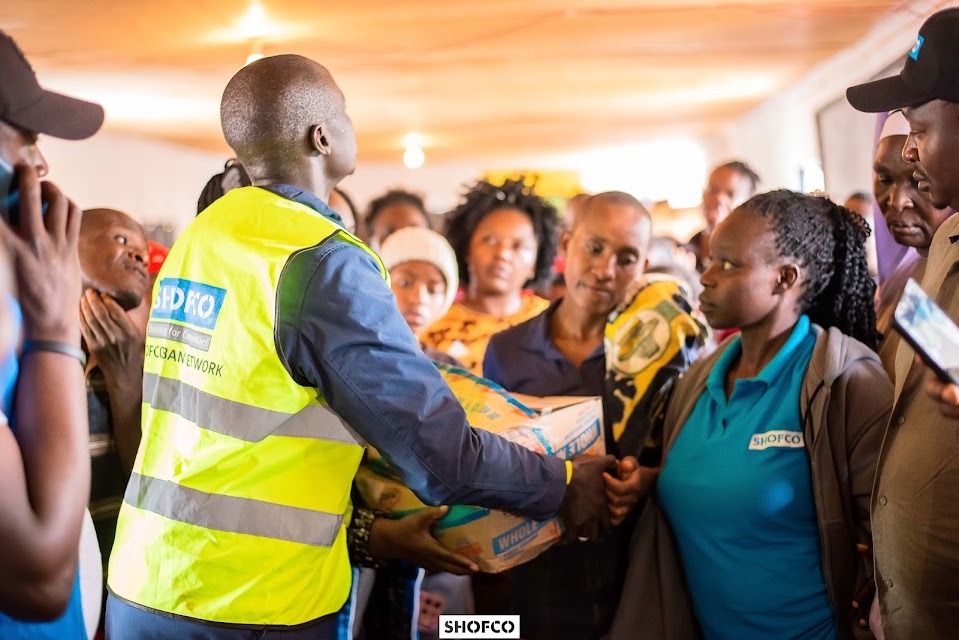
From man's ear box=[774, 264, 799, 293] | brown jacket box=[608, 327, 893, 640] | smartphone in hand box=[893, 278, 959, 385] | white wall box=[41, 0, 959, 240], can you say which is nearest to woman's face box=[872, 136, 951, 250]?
man's ear box=[774, 264, 799, 293]

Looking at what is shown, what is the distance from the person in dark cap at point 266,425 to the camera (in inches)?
75.5

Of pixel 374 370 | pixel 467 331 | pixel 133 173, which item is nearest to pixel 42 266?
pixel 374 370

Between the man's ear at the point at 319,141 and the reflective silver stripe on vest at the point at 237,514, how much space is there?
2.74 ft

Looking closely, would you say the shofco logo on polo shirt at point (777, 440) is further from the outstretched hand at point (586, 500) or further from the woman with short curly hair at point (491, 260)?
the woman with short curly hair at point (491, 260)

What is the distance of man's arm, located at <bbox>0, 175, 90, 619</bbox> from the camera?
4.49 ft

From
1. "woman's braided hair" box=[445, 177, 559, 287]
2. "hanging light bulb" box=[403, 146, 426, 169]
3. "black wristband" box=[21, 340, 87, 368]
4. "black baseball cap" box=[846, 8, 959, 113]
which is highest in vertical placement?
"hanging light bulb" box=[403, 146, 426, 169]

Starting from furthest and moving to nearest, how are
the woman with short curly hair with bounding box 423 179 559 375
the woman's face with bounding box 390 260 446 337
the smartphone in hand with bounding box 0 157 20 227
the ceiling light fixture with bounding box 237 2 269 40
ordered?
the ceiling light fixture with bounding box 237 2 269 40 → the woman with short curly hair with bounding box 423 179 559 375 → the woman's face with bounding box 390 260 446 337 → the smartphone in hand with bounding box 0 157 20 227

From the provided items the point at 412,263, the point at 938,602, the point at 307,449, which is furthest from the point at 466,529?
the point at 412,263

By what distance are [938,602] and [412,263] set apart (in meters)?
2.61

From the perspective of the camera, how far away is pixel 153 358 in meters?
2.11

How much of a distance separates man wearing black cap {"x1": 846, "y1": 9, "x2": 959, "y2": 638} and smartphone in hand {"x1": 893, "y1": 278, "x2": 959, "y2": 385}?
0.29 m

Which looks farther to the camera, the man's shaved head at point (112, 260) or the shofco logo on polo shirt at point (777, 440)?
the man's shaved head at point (112, 260)

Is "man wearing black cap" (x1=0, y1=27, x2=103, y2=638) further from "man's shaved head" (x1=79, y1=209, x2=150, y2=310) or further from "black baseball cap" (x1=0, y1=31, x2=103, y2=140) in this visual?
"man's shaved head" (x1=79, y1=209, x2=150, y2=310)

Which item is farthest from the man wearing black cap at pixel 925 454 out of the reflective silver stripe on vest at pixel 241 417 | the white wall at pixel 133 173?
the white wall at pixel 133 173
